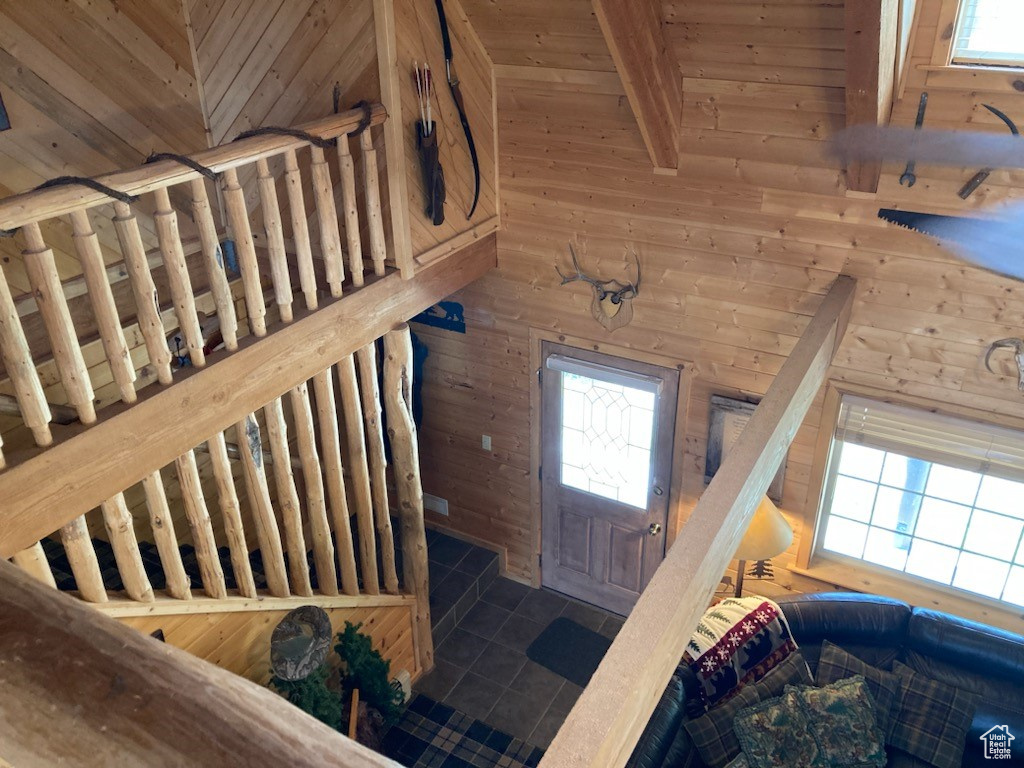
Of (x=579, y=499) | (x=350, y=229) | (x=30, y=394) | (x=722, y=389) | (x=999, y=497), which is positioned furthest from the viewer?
(x=579, y=499)

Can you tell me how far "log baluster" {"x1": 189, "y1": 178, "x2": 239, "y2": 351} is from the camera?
126 inches

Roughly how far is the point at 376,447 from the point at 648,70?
2.38 metres

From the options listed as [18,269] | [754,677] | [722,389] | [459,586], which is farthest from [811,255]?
[18,269]

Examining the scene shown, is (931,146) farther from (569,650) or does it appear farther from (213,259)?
(569,650)

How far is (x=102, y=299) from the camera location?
2938 millimetres

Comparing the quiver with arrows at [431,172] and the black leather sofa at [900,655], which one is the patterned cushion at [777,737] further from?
the quiver with arrows at [431,172]

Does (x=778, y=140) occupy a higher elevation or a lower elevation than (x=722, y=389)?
higher

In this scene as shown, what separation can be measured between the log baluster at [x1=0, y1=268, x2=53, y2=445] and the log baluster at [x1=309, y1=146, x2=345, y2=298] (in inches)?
55.0

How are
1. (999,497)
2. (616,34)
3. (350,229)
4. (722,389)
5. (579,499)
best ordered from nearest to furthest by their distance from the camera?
(616,34)
(350,229)
(999,497)
(722,389)
(579,499)

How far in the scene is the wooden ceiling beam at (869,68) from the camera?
2859 mm

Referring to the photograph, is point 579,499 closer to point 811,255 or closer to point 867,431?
point 867,431

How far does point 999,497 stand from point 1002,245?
1.37m

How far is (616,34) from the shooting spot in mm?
3537

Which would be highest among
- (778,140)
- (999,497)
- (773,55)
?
(773,55)
